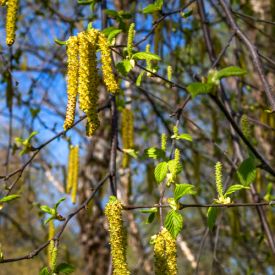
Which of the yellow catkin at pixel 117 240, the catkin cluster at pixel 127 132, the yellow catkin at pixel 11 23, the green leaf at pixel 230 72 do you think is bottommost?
the yellow catkin at pixel 117 240

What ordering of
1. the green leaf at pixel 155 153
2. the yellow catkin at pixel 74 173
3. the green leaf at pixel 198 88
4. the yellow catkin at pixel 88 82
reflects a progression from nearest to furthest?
the green leaf at pixel 198 88, the yellow catkin at pixel 88 82, the green leaf at pixel 155 153, the yellow catkin at pixel 74 173

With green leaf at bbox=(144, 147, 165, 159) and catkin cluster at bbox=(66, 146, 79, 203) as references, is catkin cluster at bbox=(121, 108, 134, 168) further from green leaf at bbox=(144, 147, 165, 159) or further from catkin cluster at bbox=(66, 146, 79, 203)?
green leaf at bbox=(144, 147, 165, 159)

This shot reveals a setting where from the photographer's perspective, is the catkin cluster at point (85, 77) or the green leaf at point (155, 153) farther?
the green leaf at point (155, 153)

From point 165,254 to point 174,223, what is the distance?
0.12 m

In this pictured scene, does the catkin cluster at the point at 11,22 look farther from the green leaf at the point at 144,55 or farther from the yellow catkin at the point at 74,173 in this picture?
the yellow catkin at the point at 74,173

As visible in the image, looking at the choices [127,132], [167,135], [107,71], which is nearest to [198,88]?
[107,71]

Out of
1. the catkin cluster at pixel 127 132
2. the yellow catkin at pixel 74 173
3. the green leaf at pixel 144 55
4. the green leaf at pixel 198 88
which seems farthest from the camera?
the yellow catkin at pixel 74 173

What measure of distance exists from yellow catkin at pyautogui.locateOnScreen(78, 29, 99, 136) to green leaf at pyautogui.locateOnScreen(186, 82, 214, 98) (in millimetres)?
401

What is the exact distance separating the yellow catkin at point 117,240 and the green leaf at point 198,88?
1.54 feet

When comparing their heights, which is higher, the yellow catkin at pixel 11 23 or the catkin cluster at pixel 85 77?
the yellow catkin at pixel 11 23

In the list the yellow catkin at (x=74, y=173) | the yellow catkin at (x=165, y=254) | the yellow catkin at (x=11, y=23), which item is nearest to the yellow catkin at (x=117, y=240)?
the yellow catkin at (x=165, y=254)

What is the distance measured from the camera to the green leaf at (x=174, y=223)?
1447 mm

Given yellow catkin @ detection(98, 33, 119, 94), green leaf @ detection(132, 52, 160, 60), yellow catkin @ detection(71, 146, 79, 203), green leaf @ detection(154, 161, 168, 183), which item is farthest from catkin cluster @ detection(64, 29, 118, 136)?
yellow catkin @ detection(71, 146, 79, 203)

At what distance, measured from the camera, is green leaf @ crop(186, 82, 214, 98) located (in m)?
1.12
